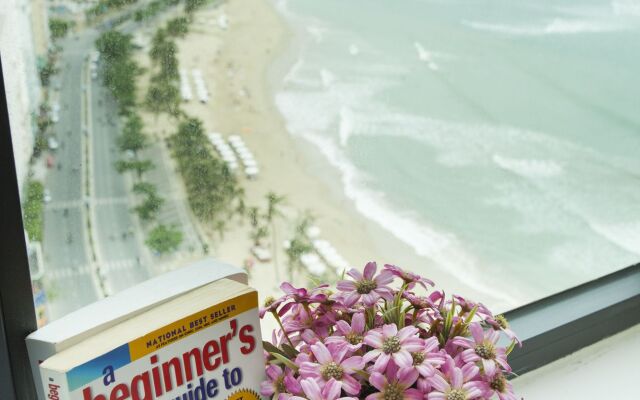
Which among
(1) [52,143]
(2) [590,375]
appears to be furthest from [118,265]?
(2) [590,375]

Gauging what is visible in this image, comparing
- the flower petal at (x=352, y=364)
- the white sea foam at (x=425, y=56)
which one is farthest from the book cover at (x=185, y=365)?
the white sea foam at (x=425, y=56)

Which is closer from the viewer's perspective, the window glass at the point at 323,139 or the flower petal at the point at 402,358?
the flower petal at the point at 402,358

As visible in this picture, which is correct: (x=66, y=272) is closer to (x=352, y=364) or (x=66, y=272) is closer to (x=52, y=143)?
(x=52, y=143)

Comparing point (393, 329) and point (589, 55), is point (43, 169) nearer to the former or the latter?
point (393, 329)

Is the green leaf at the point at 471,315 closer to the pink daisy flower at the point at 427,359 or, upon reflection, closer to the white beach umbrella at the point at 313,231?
the pink daisy flower at the point at 427,359

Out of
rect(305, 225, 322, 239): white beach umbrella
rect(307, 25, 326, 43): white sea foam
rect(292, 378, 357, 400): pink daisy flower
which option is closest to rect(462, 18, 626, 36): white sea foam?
rect(307, 25, 326, 43): white sea foam

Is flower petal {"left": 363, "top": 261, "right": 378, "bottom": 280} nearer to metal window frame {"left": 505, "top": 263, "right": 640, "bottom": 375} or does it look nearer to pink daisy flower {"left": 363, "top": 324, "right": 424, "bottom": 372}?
pink daisy flower {"left": 363, "top": 324, "right": 424, "bottom": 372}

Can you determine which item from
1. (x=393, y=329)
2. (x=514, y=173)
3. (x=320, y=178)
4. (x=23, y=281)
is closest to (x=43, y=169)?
(x=23, y=281)

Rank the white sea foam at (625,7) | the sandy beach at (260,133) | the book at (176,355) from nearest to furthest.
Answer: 1. the book at (176,355)
2. the sandy beach at (260,133)
3. the white sea foam at (625,7)
